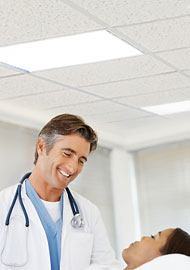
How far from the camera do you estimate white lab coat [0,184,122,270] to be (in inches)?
94.0

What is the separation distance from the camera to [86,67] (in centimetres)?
310

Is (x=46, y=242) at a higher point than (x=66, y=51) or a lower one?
lower

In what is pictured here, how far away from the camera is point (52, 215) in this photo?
2600mm

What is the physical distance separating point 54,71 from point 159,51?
0.63 meters

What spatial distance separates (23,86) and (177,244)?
1.66 meters

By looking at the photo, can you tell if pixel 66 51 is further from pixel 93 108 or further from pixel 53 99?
pixel 93 108

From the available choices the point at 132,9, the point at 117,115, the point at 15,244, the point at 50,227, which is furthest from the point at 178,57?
the point at 117,115

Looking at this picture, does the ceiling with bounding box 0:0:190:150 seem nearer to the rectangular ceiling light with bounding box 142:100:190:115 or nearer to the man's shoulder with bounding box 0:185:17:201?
the rectangular ceiling light with bounding box 142:100:190:115

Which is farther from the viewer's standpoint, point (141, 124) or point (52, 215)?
point (141, 124)

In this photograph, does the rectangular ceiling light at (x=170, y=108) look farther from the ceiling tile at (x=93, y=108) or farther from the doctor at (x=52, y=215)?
the doctor at (x=52, y=215)

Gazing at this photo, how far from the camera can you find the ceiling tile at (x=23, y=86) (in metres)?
3.26

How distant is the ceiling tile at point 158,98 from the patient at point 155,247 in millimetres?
1800

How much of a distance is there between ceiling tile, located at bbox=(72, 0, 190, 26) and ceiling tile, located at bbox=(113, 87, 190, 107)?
1515 millimetres

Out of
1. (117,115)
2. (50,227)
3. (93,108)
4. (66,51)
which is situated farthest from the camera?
(117,115)
